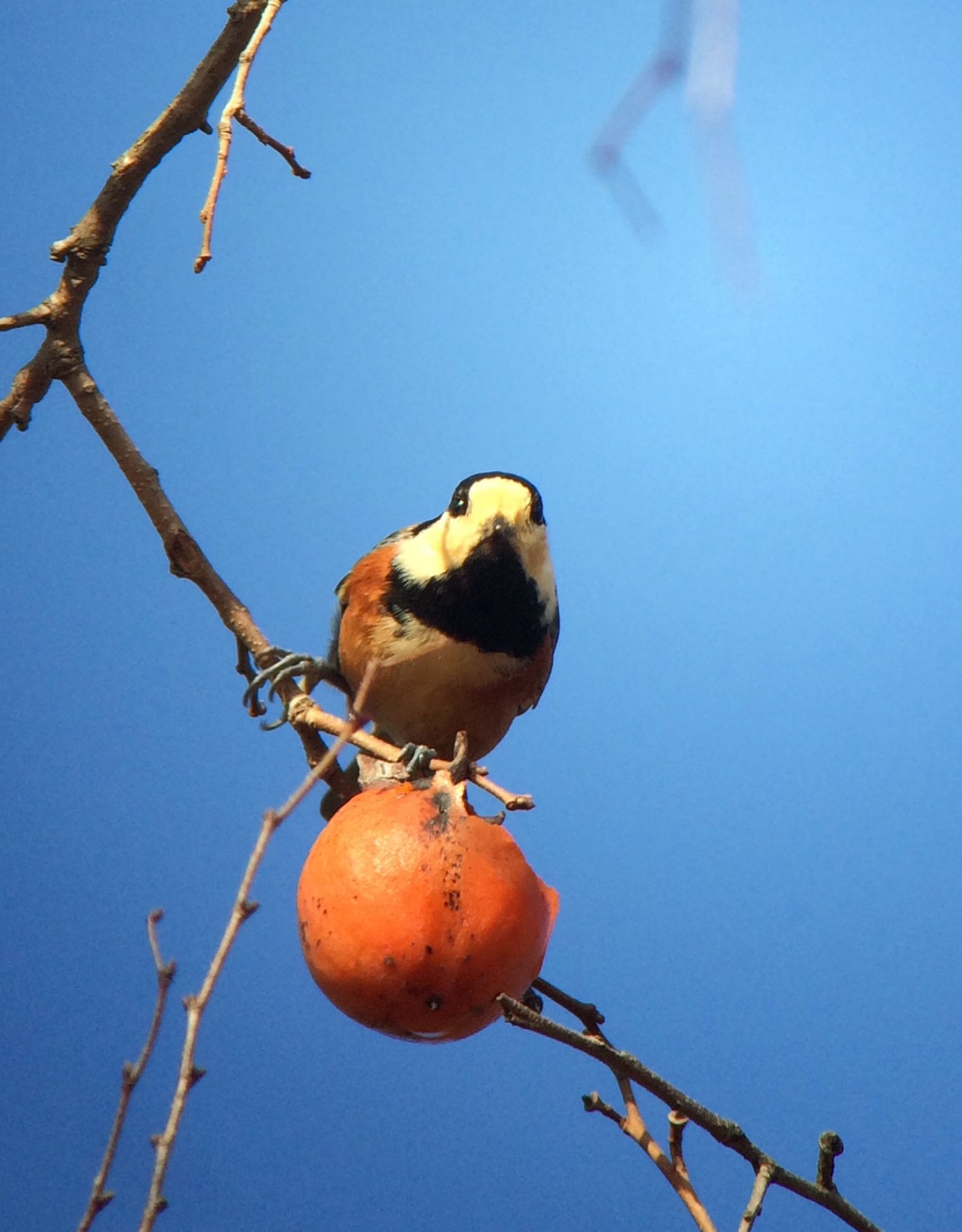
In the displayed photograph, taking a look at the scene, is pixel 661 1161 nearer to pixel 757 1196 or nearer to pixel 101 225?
pixel 757 1196

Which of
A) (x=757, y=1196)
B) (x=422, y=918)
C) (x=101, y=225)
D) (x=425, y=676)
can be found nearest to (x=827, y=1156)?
(x=757, y=1196)

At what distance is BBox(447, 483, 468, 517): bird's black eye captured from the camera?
113cm

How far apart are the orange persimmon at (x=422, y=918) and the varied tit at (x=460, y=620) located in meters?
0.37

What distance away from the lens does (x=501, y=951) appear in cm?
74

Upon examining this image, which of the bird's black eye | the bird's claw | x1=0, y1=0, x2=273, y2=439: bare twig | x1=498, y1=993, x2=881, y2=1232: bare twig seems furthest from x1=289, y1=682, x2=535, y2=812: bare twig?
x1=0, y1=0, x2=273, y2=439: bare twig

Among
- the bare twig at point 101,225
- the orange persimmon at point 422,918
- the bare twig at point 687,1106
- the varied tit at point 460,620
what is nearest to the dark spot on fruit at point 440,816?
the orange persimmon at point 422,918

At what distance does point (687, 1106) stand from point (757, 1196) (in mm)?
59

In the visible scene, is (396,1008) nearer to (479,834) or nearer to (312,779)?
(479,834)

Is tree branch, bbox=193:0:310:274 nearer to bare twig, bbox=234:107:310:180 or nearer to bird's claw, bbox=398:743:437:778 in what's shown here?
bare twig, bbox=234:107:310:180

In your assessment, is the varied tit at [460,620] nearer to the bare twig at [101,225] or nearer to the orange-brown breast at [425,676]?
the orange-brown breast at [425,676]

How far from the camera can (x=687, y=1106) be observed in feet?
2.15

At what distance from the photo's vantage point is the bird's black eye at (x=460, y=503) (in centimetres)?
113

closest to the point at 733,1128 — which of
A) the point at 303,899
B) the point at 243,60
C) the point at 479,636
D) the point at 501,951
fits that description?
the point at 501,951

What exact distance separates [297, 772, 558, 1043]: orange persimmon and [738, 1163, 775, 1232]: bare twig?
18cm
